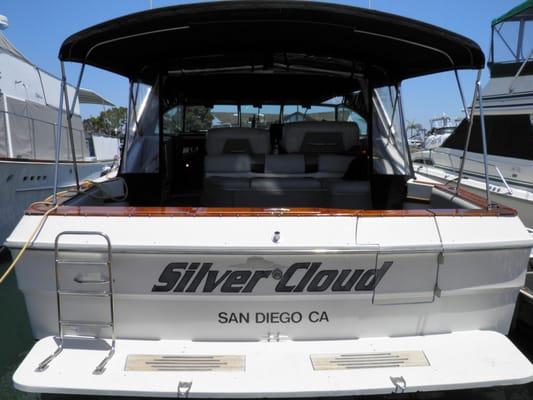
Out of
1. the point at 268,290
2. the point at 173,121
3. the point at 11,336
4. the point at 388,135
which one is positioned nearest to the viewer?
the point at 268,290

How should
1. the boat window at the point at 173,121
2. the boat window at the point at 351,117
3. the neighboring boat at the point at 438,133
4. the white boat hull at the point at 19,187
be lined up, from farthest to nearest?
the neighboring boat at the point at 438,133, the white boat hull at the point at 19,187, the boat window at the point at 351,117, the boat window at the point at 173,121

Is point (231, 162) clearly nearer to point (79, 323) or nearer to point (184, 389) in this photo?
point (79, 323)

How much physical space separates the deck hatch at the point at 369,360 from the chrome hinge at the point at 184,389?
63cm

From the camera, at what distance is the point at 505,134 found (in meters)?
7.28

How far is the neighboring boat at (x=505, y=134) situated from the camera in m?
6.16

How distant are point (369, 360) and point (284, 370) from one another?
459 mm

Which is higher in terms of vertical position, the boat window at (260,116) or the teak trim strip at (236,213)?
the boat window at (260,116)

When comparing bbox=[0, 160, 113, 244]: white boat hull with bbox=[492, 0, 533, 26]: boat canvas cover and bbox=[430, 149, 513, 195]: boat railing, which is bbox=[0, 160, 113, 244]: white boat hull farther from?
A: bbox=[492, 0, 533, 26]: boat canvas cover

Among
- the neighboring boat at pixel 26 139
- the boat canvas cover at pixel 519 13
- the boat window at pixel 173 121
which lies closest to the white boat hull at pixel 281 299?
the boat window at pixel 173 121

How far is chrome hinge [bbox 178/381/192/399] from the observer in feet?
6.60

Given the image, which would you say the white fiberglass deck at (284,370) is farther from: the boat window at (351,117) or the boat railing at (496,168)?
the boat window at (351,117)

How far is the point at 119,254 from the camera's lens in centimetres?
219

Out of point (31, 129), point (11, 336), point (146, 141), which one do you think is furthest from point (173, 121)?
Result: point (31, 129)

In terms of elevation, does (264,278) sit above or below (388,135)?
below
